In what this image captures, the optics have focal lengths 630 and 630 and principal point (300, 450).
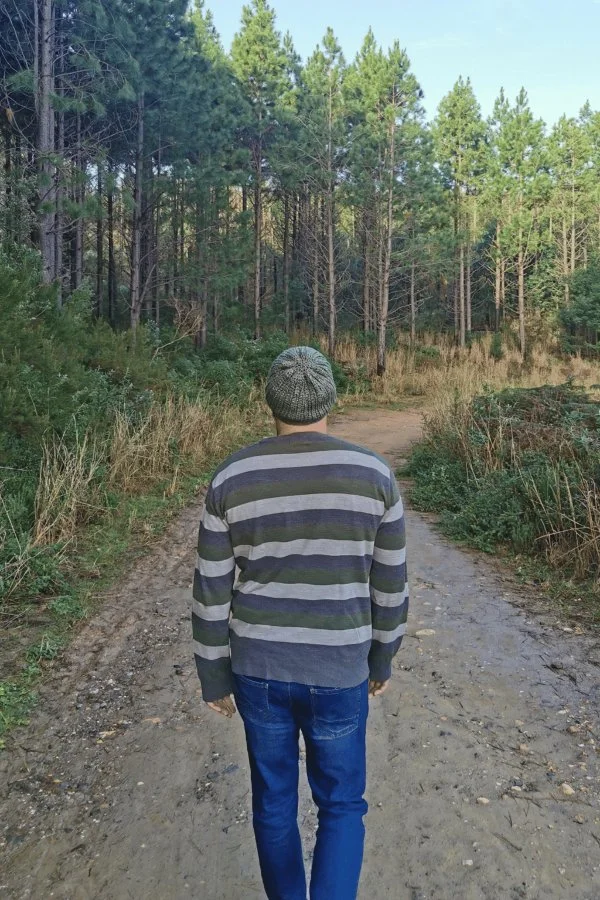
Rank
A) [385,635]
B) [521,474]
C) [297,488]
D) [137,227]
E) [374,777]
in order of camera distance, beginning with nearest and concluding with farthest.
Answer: [297,488], [385,635], [374,777], [521,474], [137,227]

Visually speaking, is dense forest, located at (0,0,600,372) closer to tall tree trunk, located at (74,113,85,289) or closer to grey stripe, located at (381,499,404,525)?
tall tree trunk, located at (74,113,85,289)

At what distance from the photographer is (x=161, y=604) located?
4461 mm

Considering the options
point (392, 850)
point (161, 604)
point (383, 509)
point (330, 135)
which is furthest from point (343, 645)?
point (330, 135)

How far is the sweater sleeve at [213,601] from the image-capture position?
163cm

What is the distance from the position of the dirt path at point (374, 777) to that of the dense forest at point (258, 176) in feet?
23.8

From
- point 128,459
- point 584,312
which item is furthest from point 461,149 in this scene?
point 128,459

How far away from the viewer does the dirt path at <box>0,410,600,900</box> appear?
2107 millimetres

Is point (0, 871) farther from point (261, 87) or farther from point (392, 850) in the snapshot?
point (261, 87)

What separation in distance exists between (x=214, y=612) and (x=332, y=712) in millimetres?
397

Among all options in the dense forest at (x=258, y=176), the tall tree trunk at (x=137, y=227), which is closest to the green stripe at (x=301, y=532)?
the dense forest at (x=258, y=176)

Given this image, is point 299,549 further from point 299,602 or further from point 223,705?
point 223,705

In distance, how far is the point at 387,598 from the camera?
68.6 inches

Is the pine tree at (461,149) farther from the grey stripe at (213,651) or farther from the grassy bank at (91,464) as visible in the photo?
the grey stripe at (213,651)

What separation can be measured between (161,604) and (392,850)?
2623 millimetres
